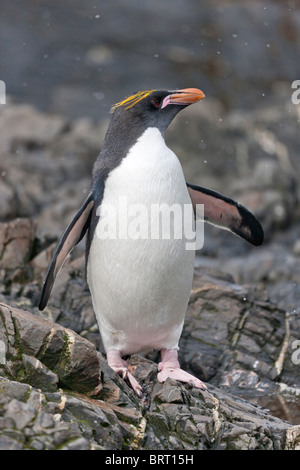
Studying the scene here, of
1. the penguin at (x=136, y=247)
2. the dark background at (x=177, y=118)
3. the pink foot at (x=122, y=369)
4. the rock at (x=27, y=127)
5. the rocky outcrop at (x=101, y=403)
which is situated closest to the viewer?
the rocky outcrop at (x=101, y=403)

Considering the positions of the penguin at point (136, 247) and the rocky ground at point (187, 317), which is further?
the penguin at point (136, 247)

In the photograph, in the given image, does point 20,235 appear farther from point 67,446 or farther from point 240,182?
point 240,182

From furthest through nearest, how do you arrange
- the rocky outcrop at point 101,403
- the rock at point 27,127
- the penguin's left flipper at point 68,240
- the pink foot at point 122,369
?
the rock at point 27,127, the penguin's left flipper at point 68,240, the pink foot at point 122,369, the rocky outcrop at point 101,403

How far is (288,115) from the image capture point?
1096cm

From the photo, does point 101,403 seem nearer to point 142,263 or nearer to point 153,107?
point 142,263

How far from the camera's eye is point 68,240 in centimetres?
448

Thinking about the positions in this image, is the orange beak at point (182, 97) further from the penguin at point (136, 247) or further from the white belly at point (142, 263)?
→ the white belly at point (142, 263)

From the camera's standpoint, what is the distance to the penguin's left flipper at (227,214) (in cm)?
489

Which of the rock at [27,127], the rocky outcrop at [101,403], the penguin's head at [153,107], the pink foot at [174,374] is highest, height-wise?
the penguin's head at [153,107]

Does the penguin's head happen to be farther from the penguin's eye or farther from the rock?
the rock

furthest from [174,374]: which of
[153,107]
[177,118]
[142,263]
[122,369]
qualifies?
[177,118]

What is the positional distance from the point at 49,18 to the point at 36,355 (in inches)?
450

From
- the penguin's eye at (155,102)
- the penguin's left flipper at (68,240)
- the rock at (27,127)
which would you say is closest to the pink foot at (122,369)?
the penguin's left flipper at (68,240)
